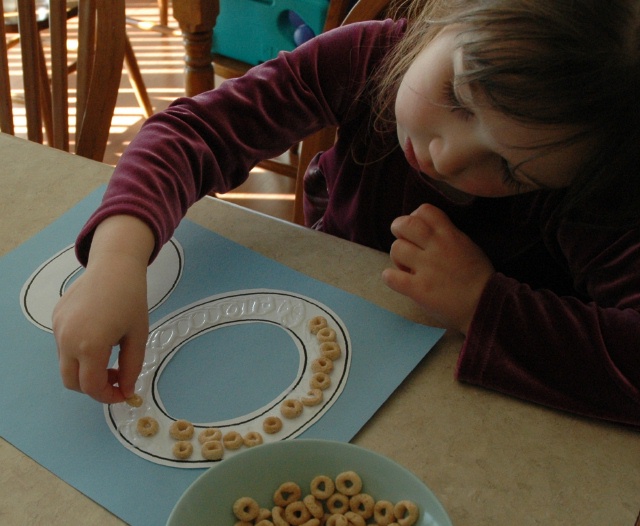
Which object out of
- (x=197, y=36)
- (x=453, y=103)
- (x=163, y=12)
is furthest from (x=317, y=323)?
(x=163, y=12)

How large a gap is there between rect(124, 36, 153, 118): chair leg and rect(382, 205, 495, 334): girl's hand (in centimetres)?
173

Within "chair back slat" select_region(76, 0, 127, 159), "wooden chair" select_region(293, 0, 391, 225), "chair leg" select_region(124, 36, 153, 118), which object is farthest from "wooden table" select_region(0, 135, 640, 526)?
"chair leg" select_region(124, 36, 153, 118)

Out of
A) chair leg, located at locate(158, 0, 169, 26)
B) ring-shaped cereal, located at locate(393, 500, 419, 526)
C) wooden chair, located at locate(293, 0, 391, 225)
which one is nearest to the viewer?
ring-shaped cereal, located at locate(393, 500, 419, 526)

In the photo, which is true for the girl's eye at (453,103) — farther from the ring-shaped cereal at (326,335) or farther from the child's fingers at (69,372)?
the child's fingers at (69,372)

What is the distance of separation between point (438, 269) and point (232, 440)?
0.81 feet

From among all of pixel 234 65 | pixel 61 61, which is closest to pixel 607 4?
pixel 61 61

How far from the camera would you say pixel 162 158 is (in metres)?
0.71

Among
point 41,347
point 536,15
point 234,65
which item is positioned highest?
point 536,15

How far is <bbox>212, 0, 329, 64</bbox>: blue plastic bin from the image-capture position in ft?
5.21

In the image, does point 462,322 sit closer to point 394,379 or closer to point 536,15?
point 394,379

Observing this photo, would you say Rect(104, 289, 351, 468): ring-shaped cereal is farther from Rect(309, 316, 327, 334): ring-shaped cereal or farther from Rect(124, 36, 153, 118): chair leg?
Rect(124, 36, 153, 118): chair leg

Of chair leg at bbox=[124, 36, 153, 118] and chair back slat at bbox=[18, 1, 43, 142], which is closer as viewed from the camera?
chair back slat at bbox=[18, 1, 43, 142]

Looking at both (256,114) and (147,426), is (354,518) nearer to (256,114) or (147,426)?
(147,426)

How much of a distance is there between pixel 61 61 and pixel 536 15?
0.72 m
